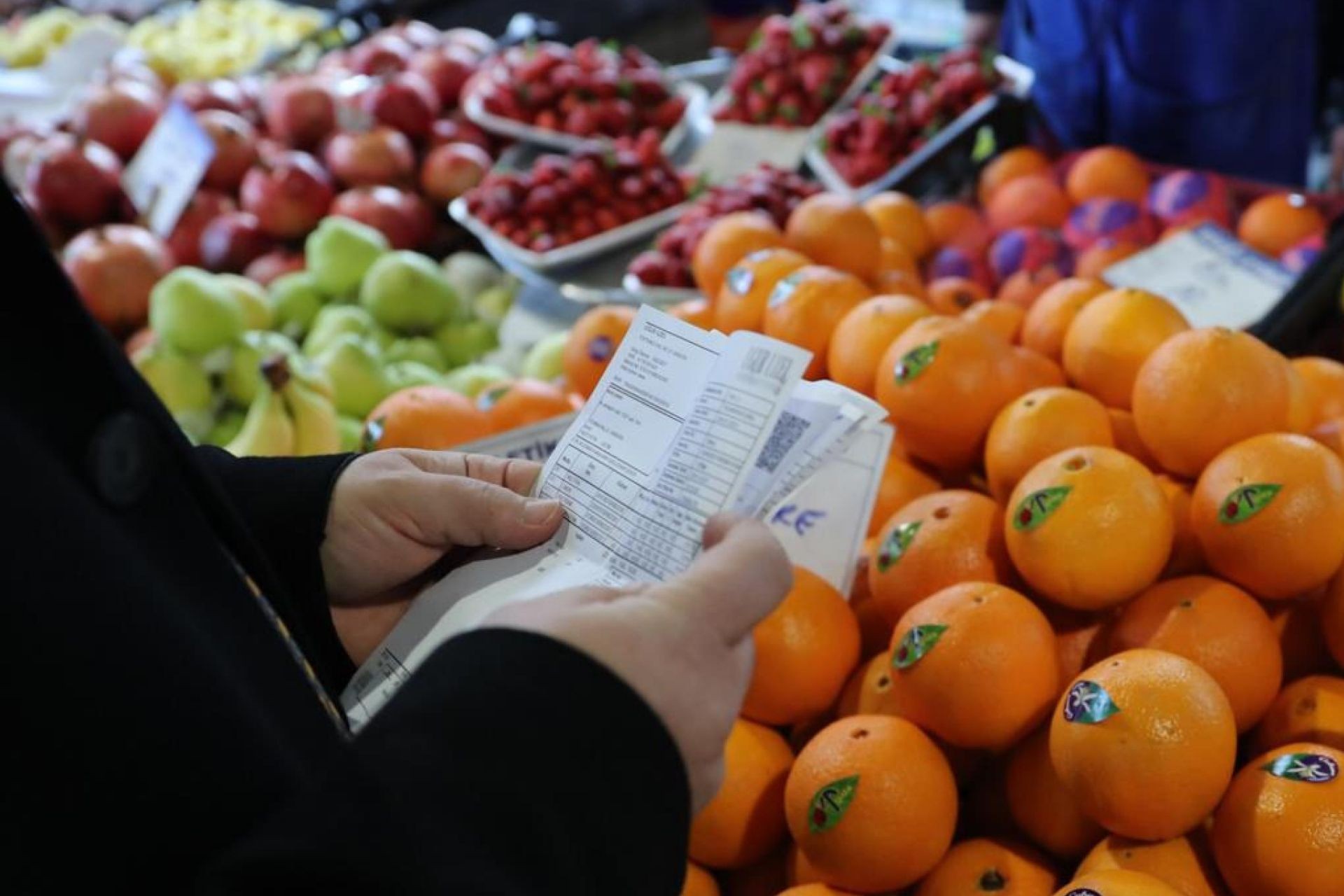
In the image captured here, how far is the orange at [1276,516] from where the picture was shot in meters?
1.08

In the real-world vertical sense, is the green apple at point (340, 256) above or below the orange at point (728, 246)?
below

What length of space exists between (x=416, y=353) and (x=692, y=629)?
6.01 ft

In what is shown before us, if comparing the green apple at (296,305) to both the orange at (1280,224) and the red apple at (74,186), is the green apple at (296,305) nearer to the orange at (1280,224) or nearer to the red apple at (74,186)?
the red apple at (74,186)

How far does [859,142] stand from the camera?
9.21 feet

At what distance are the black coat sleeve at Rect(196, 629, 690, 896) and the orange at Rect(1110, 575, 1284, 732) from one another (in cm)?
58

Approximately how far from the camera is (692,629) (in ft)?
2.32

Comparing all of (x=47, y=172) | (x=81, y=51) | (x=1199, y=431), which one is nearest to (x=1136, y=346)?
(x=1199, y=431)

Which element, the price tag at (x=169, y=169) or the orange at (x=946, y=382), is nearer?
the orange at (x=946, y=382)

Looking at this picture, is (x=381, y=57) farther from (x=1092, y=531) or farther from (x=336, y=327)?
(x=1092, y=531)

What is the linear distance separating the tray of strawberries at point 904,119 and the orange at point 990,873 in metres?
1.83

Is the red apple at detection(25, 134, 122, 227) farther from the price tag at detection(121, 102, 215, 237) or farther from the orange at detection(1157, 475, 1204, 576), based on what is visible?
the orange at detection(1157, 475, 1204, 576)

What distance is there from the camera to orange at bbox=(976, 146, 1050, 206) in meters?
2.50

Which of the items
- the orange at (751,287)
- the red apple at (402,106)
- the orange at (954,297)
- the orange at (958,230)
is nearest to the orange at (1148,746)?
the orange at (751,287)

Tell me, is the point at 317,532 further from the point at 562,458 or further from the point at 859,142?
the point at 859,142
